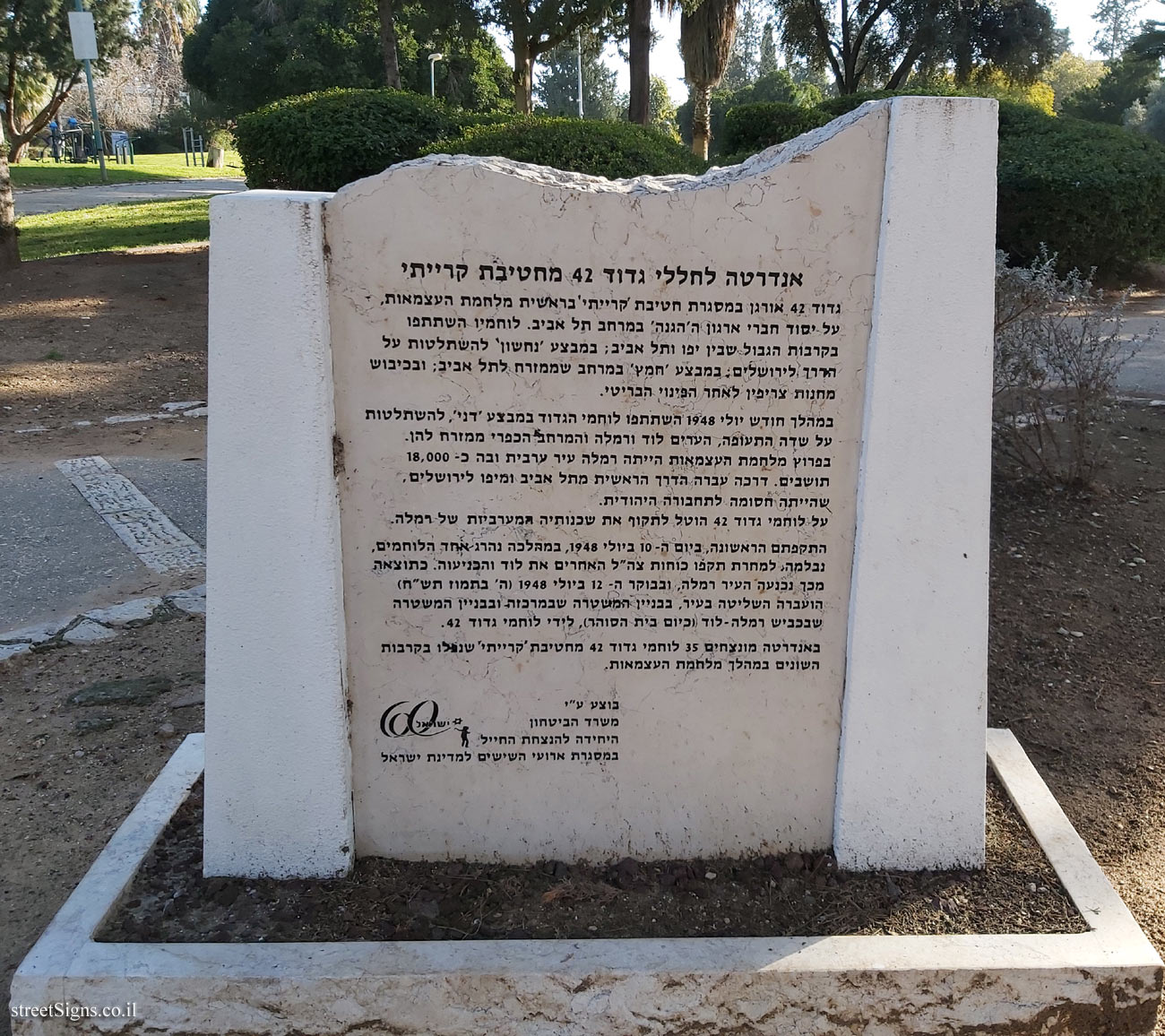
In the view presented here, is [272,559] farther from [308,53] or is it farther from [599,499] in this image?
[308,53]

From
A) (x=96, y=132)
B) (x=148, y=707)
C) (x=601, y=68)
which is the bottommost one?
(x=148, y=707)

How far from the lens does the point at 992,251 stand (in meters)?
2.29

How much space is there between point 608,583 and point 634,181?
96 cm

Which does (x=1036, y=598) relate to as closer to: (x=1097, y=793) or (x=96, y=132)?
(x=1097, y=793)

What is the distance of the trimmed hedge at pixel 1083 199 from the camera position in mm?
12711

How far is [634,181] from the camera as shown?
245 cm

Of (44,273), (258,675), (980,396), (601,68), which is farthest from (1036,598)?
(601,68)

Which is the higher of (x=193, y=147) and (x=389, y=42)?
(x=193, y=147)

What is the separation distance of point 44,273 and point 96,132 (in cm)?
2104

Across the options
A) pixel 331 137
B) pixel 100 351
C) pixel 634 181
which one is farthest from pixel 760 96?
pixel 634 181

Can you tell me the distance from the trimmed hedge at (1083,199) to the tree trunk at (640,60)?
5.51 metres

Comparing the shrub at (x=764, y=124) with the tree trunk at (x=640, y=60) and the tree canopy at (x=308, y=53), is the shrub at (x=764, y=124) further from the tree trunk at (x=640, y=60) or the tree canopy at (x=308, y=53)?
the tree canopy at (x=308, y=53)

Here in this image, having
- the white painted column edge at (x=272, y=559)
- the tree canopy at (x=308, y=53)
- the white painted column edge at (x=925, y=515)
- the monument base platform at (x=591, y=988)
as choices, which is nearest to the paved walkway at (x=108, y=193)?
the tree canopy at (x=308, y=53)

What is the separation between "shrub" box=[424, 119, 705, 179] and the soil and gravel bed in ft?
27.0
